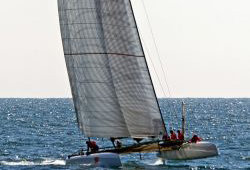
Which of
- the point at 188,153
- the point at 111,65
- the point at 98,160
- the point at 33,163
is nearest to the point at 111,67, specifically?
the point at 111,65

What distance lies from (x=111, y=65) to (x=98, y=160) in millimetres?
4370

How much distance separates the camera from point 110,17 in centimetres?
3803

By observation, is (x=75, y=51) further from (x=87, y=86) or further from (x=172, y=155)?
(x=172, y=155)

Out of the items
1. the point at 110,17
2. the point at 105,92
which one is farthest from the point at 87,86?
the point at 110,17

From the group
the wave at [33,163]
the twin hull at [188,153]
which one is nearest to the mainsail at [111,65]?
the twin hull at [188,153]

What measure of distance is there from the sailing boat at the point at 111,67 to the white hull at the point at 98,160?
7 cm

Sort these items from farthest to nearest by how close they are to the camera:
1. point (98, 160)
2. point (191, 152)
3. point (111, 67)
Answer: point (191, 152) < point (111, 67) < point (98, 160)

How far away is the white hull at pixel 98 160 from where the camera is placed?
37.1 meters

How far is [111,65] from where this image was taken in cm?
3812

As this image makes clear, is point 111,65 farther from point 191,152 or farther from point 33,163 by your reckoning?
point 33,163

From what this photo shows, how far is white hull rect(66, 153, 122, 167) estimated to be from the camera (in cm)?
3712

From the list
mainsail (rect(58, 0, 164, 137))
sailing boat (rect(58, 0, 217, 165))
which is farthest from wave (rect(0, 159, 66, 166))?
mainsail (rect(58, 0, 164, 137))

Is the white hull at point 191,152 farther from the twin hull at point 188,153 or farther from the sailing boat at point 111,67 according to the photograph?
the sailing boat at point 111,67

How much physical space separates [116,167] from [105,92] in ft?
11.6
